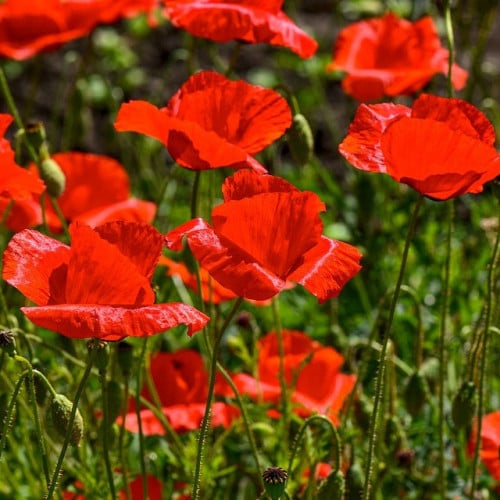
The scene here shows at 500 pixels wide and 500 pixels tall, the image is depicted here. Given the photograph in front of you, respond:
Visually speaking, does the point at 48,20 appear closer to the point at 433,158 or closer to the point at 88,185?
the point at 88,185

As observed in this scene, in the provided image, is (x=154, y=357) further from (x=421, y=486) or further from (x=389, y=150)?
(x=389, y=150)

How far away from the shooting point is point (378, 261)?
268 centimetres

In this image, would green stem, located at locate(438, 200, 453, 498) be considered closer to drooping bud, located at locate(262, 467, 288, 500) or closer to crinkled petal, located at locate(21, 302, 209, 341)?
drooping bud, located at locate(262, 467, 288, 500)

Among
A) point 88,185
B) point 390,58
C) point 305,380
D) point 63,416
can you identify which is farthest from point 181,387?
point 390,58

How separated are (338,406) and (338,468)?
1.74 ft

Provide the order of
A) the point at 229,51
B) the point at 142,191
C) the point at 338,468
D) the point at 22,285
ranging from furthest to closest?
the point at 229,51
the point at 142,191
the point at 338,468
the point at 22,285

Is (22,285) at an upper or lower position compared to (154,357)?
upper

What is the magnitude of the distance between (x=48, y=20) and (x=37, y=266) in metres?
1.15

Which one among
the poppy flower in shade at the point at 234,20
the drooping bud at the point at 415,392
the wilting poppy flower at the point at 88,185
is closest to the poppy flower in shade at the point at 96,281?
the poppy flower in shade at the point at 234,20

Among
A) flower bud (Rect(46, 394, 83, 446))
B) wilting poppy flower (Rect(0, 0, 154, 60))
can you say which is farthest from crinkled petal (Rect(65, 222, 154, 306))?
wilting poppy flower (Rect(0, 0, 154, 60))

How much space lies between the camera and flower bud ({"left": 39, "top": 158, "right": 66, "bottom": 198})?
179cm

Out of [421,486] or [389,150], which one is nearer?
[389,150]

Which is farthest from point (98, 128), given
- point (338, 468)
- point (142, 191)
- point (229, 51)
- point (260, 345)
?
point (338, 468)

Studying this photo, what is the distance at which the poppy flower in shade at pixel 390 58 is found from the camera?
2.04 metres
